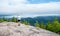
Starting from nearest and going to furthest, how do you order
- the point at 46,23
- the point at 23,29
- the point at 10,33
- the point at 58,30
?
the point at 10,33
the point at 23,29
the point at 58,30
the point at 46,23

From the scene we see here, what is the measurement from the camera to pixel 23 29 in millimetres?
5688

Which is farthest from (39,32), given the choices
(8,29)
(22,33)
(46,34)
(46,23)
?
(46,23)

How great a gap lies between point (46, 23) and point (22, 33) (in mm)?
2612

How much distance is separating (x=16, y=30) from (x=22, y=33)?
0.86 feet

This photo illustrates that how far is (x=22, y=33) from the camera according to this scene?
5.35 meters

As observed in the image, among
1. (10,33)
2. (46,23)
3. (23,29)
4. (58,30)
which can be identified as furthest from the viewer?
(46,23)

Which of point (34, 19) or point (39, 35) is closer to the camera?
point (39, 35)

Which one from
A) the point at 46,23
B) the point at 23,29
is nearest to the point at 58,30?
the point at 46,23

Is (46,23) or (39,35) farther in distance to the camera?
(46,23)

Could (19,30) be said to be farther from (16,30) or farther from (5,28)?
(5,28)

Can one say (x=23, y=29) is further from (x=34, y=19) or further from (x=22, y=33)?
(x=34, y=19)

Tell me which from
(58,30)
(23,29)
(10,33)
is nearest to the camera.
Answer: (10,33)

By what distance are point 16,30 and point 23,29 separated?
29 cm

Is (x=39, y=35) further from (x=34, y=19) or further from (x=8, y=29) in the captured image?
(x=34, y=19)
